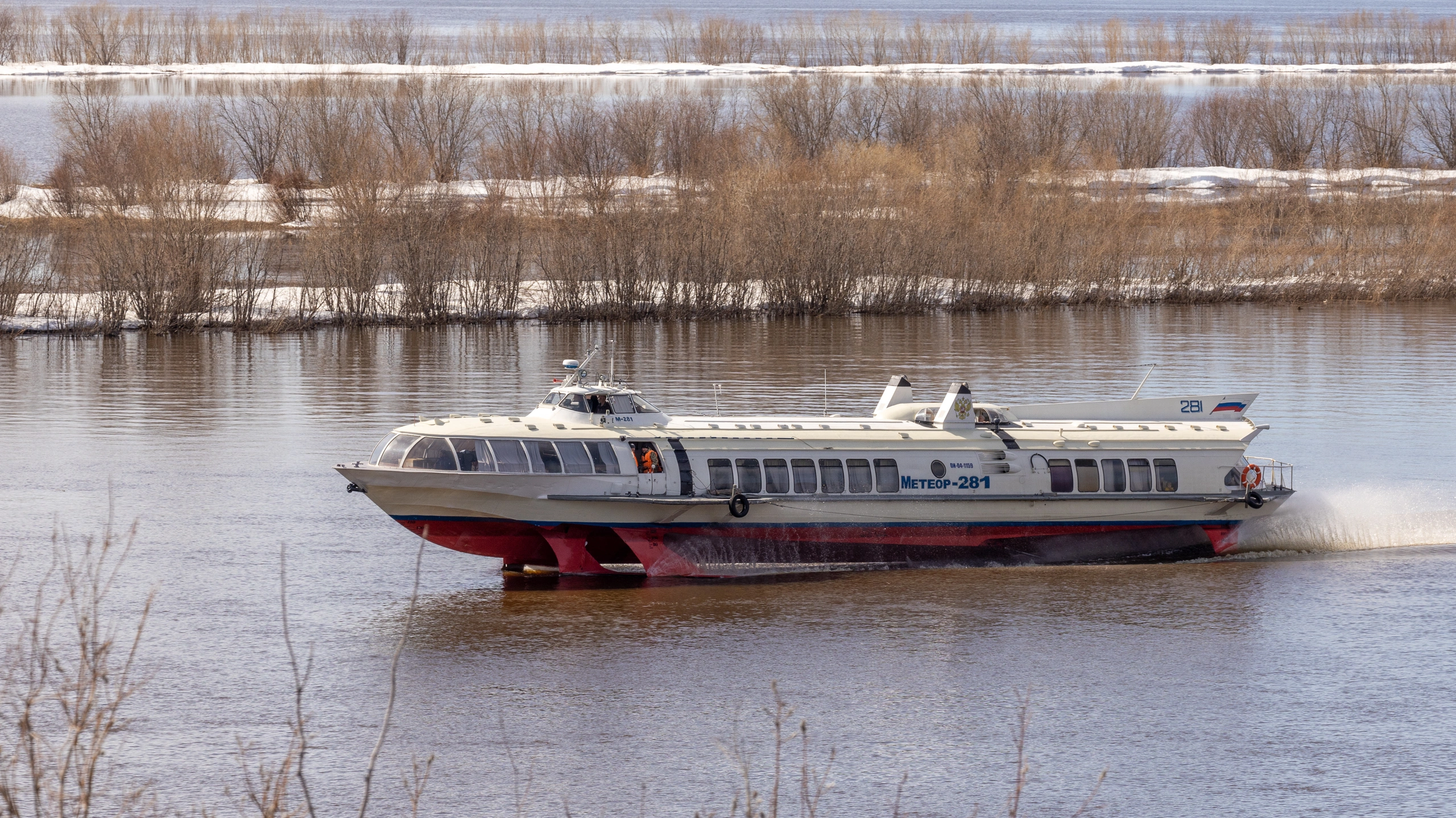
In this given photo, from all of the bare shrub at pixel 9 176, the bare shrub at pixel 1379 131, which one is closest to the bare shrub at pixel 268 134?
the bare shrub at pixel 9 176

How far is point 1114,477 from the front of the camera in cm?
3347

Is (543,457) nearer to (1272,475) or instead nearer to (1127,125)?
(1272,475)

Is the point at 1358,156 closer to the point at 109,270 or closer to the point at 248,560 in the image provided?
the point at 109,270

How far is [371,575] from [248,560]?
2822mm

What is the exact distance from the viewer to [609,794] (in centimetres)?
2100

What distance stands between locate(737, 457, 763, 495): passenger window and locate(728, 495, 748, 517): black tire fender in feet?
1.16

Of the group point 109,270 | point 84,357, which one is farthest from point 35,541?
point 109,270

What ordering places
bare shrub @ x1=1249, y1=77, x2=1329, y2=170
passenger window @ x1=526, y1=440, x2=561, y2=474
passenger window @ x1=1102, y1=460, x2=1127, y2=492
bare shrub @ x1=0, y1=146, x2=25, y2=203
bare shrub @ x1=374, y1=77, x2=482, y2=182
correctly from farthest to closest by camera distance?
bare shrub @ x1=1249, y1=77, x2=1329, y2=170
bare shrub @ x1=374, y1=77, x2=482, y2=182
bare shrub @ x1=0, y1=146, x2=25, y2=203
passenger window @ x1=1102, y1=460, x2=1127, y2=492
passenger window @ x1=526, y1=440, x2=561, y2=474

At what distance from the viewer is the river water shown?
21.7 meters

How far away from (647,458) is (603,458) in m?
0.85

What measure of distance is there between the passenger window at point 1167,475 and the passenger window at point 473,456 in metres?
13.8

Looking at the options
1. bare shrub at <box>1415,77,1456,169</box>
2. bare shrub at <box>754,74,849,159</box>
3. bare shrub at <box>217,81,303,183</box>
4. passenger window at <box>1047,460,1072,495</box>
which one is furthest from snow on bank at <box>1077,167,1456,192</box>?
passenger window at <box>1047,460,1072,495</box>

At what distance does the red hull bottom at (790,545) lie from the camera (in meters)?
31.6

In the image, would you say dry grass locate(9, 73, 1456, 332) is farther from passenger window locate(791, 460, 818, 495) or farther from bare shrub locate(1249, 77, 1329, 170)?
passenger window locate(791, 460, 818, 495)
